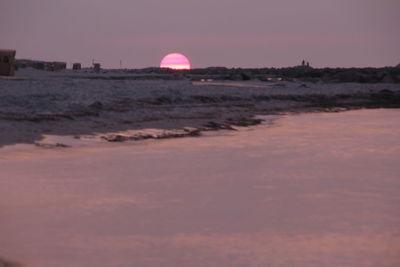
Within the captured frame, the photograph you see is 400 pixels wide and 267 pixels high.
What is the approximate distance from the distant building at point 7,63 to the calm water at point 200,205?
21.7 metres

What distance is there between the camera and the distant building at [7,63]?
29.7 metres

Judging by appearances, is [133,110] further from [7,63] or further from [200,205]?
→ [7,63]

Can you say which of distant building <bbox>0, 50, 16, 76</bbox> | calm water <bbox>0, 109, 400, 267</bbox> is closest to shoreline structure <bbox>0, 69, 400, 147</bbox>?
calm water <bbox>0, 109, 400, 267</bbox>

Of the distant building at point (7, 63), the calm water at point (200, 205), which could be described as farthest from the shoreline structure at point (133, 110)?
the distant building at point (7, 63)

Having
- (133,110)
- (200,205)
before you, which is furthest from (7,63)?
(200,205)

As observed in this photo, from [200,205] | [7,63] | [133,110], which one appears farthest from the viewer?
[7,63]

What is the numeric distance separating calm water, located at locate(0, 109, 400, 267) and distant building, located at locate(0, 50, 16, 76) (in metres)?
21.7

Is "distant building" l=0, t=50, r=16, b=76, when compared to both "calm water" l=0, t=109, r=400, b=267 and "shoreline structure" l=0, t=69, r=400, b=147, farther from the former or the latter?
"calm water" l=0, t=109, r=400, b=267

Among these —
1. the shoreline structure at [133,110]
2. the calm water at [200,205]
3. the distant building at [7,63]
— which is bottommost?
the calm water at [200,205]

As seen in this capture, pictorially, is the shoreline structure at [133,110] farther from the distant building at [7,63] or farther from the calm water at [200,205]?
the distant building at [7,63]

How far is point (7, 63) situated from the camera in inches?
1177

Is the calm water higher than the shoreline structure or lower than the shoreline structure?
lower

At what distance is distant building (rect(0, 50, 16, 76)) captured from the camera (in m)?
29.7

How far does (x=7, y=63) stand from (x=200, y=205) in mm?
26311
